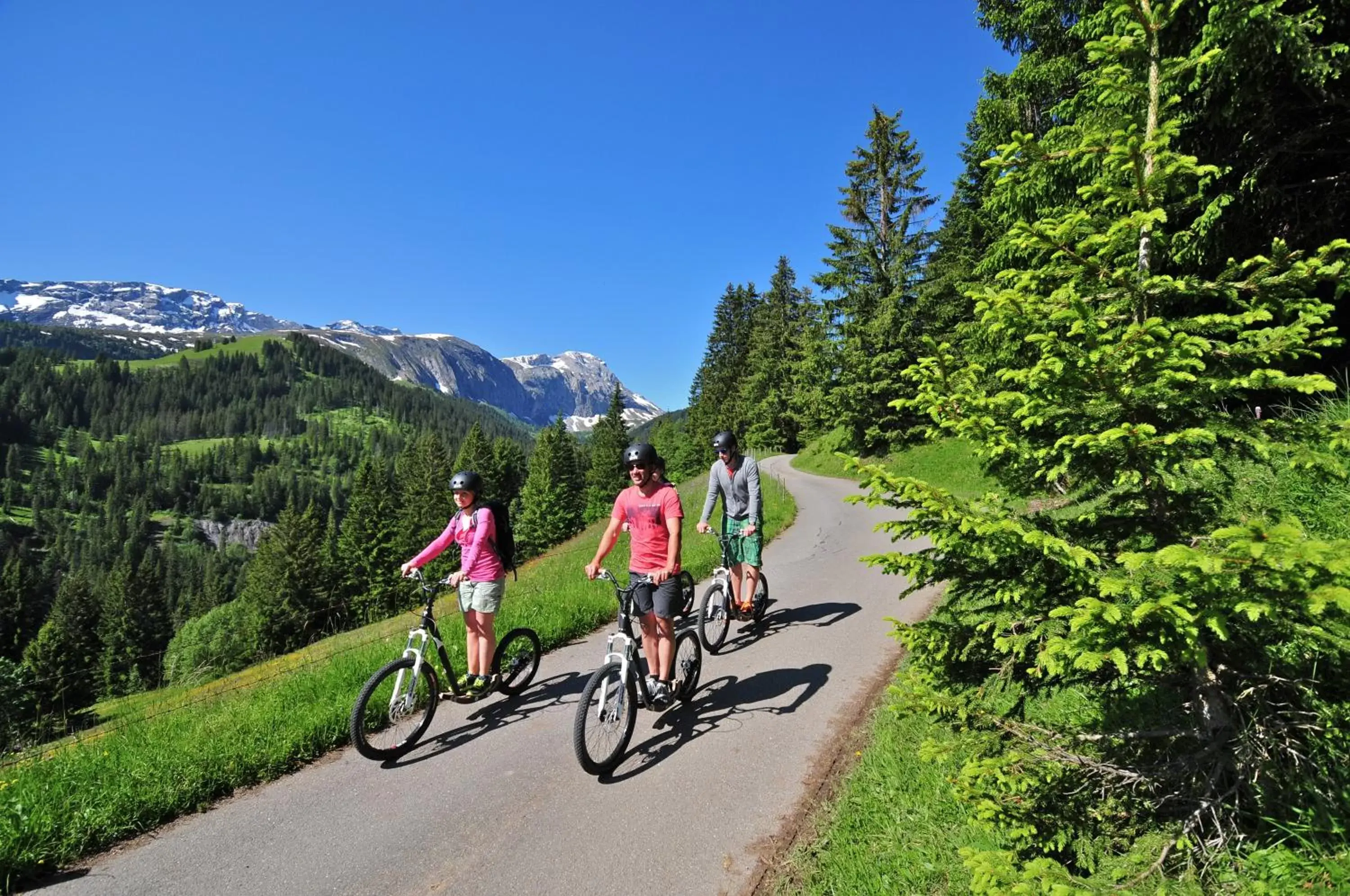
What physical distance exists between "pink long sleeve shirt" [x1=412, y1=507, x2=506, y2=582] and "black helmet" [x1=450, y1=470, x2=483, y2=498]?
0.21m

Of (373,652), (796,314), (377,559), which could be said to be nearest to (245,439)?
(377,559)

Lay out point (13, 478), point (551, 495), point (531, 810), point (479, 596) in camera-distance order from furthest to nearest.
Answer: point (13, 478), point (551, 495), point (479, 596), point (531, 810)

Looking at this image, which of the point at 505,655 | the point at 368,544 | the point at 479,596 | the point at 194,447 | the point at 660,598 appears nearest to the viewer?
the point at 660,598

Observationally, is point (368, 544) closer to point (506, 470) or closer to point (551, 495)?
point (551, 495)

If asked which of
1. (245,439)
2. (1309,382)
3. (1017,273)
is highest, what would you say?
(245,439)

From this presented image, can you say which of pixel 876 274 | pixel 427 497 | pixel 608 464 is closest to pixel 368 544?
pixel 427 497

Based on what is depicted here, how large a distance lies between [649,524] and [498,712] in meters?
2.79

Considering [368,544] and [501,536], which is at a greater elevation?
[501,536]

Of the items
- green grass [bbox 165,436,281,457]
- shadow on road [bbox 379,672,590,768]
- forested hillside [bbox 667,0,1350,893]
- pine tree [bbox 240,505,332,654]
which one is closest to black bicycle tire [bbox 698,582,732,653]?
shadow on road [bbox 379,672,590,768]

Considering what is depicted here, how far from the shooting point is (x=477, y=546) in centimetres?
629

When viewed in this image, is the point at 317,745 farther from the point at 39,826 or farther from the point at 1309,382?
the point at 1309,382

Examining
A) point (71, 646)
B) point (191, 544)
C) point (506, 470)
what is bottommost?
point (71, 646)

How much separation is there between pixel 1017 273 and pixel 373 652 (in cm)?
823

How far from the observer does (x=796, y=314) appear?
169ft
